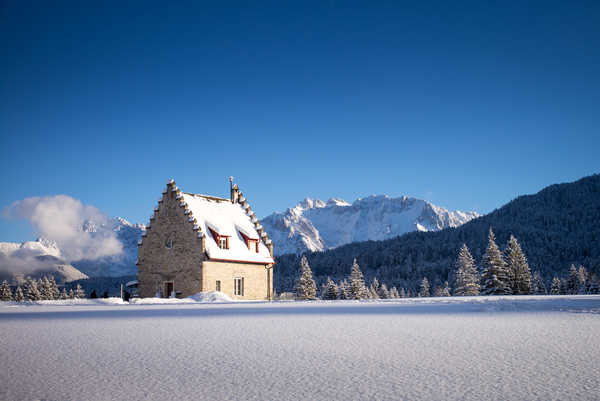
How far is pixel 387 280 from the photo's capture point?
606ft

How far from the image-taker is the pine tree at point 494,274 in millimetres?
48969

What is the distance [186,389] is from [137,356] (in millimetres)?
2597

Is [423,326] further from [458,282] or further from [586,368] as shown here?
[458,282]

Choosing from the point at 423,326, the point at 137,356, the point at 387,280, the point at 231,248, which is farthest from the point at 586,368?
the point at 387,280

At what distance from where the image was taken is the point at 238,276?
41.2 m

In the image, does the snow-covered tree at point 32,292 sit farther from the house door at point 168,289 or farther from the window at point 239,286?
the window at point 239,286

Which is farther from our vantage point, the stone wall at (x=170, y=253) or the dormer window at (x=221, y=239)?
the dormer window at (x=221, y=239)

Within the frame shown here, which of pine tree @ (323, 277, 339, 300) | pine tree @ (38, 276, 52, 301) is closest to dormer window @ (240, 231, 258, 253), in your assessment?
pine tree @ (323, 277, 339, 300)

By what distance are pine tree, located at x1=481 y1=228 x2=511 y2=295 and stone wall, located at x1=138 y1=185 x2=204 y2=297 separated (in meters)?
29.9

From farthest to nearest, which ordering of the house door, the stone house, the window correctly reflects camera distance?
the window < the house door < the stone house

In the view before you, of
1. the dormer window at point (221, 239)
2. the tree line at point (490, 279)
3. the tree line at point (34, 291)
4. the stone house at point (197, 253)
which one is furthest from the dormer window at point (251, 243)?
the tree line at point (34, 291)

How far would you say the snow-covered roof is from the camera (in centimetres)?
3994

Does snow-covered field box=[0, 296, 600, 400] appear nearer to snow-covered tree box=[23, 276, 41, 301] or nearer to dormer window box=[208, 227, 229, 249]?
dormer window box=[208, 227, 229, 249]

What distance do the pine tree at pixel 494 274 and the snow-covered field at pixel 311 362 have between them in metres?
38.8
